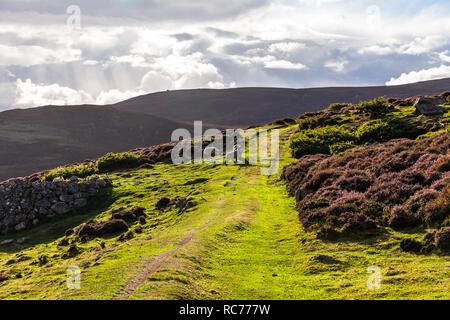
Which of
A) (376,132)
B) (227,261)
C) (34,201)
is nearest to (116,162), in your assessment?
(34,201)

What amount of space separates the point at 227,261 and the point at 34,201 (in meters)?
24.9

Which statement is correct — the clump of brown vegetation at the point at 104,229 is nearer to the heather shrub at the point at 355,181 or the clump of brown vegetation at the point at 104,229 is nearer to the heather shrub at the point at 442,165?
the heather shrub at the point at 355,181

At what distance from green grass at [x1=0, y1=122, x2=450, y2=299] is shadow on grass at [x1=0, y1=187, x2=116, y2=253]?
0.45 feet

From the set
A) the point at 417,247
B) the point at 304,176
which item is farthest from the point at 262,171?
the point at 417,247

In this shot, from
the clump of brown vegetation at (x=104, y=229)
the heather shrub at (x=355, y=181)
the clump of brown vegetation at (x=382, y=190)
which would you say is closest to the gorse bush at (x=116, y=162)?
the clump of brown vegetation at (x=104, y=229)

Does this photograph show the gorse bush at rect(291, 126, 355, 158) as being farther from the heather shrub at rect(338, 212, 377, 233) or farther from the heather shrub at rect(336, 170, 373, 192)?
the heather shrub at rect(338, 212, 377, 233)

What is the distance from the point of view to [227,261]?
53.0ft

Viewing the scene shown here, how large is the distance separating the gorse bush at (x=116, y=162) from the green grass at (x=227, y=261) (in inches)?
884

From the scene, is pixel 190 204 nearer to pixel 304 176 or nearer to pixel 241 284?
pixel 304 176

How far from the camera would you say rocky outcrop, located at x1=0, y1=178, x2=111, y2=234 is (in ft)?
100

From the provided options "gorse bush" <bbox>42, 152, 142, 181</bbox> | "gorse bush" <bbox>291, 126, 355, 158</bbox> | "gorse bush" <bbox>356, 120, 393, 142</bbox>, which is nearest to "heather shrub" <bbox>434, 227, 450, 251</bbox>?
"gorse bush" <bbox>291, 126, 355, 158</bbox>

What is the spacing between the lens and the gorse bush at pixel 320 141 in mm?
42253

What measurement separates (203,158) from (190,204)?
26.8 meters

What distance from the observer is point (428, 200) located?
17.1 metres
